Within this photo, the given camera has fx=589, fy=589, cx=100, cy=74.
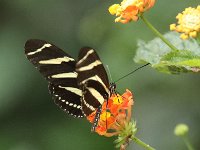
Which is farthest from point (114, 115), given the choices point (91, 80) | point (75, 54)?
point (75, 54)

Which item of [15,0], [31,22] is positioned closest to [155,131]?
[31,22]

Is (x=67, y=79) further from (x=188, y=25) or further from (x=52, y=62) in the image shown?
(x=188, y=25)

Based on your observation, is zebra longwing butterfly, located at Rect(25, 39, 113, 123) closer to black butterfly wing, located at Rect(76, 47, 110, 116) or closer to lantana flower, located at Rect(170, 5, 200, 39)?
black butterfly wing, located at Rect(76, 47, 110, 116)

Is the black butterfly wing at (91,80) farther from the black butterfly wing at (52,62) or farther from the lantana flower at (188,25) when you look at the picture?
the lantana flower at (188,25)

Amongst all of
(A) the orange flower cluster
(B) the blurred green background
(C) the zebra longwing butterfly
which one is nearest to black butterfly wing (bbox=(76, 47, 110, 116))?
(C) the zebra longwing butterfly

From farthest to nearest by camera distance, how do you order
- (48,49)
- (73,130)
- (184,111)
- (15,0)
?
(15,0)
(73,130)
(184,111)
(48,49)

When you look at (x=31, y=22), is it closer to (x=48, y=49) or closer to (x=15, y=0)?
(x=15, y=0)

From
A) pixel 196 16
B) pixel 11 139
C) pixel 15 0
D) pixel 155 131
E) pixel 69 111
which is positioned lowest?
pixel 155 131
